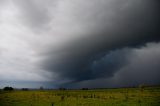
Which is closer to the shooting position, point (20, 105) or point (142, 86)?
point (20, 105)

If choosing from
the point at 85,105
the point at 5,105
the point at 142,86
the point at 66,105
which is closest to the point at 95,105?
the point at 85,105

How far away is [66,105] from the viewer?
40.2 metres

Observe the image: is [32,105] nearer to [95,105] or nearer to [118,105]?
[95,105]

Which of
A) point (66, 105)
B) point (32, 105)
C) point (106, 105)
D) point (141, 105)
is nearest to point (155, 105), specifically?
point (141, 105)

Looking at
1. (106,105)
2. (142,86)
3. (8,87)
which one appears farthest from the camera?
(8,87)

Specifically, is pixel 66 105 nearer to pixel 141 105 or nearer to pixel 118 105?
pixel 118 105

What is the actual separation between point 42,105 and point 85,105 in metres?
8.18

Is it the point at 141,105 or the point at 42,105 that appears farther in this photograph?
the point at 42,105

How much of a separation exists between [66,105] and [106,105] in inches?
290

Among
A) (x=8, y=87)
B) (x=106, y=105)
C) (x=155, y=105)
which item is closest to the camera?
(x=155, y=105)

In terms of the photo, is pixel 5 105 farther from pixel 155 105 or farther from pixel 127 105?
pixel 155 105

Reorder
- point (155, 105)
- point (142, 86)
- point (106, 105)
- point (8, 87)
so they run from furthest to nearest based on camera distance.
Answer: point (8, 87) → point (142, 86) → point (106, 105) → point (155, 105)

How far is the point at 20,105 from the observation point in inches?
1609

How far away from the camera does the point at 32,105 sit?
1622 inches
